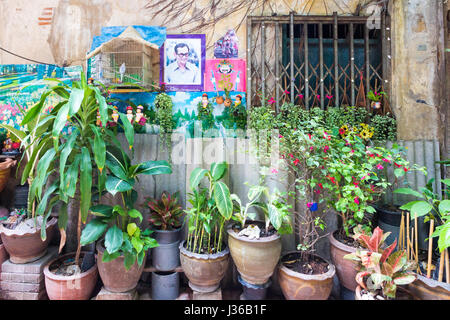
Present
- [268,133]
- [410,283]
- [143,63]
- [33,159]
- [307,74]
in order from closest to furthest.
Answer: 1. [410,283]
2. [33,159]
3. [268,133]
4. [143,63]
5. [307,74]

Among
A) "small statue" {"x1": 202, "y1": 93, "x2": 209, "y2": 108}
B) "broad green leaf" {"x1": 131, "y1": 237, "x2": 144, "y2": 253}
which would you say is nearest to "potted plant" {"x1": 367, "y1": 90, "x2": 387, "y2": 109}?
"small statue" {"x1": 202, "y1": 93, "x2": 209, "y2": 108}

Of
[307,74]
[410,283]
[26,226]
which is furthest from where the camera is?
[307,74]

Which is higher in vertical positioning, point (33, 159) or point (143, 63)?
point (143, 63)

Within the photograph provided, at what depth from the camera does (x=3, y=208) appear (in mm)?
2863

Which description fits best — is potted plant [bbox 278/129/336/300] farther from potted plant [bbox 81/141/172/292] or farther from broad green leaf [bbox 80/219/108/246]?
broad green leaf [bbox 80/219/108/246]

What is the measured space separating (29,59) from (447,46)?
5.45 meters

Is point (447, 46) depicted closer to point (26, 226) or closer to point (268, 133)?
point (268, 133)

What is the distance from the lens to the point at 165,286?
7.98 feet

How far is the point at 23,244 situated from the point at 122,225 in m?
0.97

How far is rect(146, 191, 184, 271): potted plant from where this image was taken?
245cm

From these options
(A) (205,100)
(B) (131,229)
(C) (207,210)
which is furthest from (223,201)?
(A) (205,100)

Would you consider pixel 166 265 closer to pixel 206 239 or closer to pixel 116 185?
pixel 206 239

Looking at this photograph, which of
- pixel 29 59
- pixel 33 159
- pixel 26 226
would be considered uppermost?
pixel 29 59

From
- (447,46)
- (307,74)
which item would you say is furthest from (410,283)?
(447,46)
